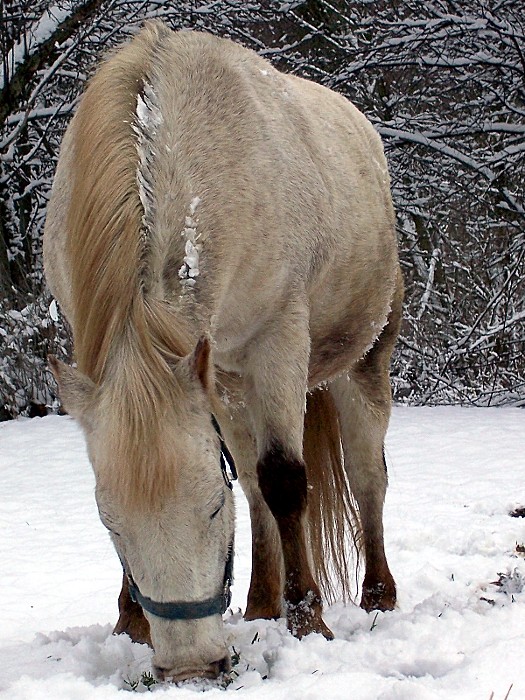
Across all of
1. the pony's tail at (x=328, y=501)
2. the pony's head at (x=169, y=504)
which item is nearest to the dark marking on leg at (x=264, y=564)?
the pony's tail at (x=328, y=501)

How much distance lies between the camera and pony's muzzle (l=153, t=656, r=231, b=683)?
6.47 ft

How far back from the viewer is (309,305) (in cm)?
310

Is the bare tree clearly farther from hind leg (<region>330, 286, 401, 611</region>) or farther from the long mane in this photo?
the long mane

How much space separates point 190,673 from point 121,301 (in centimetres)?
91

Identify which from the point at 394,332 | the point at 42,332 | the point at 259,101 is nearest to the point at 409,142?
the point at 42,332

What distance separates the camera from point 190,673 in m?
1.97

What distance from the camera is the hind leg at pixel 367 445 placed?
3.63 metres

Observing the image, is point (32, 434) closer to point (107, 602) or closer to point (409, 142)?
point (107, 602)

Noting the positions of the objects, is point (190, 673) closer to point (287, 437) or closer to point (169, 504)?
point (169, 504)

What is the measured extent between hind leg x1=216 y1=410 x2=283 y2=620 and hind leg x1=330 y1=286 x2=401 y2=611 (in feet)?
1.31

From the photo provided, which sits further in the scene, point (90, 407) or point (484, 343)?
point (484, 343)

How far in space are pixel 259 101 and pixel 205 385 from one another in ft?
4.26

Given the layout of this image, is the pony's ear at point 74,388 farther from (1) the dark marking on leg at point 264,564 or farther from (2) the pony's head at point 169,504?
(1) the dark marking on leg at point 264,564

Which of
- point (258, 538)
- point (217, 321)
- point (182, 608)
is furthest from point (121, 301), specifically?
point (258, 538)
